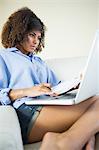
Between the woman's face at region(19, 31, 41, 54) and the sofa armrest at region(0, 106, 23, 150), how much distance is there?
564 millimetres

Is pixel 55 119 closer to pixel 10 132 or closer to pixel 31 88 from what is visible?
pixel 31 88

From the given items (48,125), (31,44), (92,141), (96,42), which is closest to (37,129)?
(48,125)

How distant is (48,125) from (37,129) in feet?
0.15

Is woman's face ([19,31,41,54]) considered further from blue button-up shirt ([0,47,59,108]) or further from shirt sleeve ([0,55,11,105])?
shirt sleeve ([0,55,11,105])

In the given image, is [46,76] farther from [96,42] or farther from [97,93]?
[96,42]

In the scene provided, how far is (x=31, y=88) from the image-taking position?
1.13 metres

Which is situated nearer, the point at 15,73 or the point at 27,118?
the point at 27,118

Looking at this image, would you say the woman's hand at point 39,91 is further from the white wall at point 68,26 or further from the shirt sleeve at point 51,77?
the white wall at point 68,26

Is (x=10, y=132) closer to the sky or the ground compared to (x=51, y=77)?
closer to the sky

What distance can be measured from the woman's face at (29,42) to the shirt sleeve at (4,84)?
0.62ft

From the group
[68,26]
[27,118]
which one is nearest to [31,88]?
[27,118]

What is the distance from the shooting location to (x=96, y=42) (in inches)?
38.9

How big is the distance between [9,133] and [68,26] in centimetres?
154

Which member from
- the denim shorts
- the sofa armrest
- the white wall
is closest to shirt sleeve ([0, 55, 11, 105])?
the denim shorts
